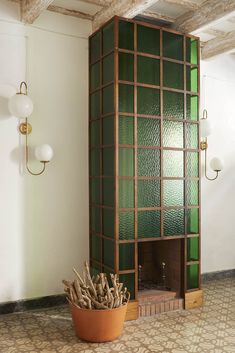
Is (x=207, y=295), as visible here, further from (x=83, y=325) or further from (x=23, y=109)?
(x=23, y=109)

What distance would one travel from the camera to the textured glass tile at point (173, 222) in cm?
363

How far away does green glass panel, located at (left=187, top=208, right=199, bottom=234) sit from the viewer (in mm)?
3795

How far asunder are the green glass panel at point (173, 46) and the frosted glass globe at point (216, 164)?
4.38 ft

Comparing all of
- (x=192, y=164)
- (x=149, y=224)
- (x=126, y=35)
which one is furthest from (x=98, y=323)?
(x=126, y=35)

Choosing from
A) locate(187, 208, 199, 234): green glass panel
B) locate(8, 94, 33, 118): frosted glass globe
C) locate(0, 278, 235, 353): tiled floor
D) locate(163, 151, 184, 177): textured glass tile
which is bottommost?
locate(0, 278, 235, 353): tiled floor

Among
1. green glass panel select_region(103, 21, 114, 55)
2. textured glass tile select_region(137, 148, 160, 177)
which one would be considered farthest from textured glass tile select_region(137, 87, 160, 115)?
green glass panel select_region(103, 21, 114, 55)

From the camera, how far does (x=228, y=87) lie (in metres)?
4.89

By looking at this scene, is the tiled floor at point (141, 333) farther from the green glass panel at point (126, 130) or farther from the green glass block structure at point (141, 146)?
the green glass panel at point (126, 130)

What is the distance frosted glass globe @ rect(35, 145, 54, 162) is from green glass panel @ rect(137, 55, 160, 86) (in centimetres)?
107

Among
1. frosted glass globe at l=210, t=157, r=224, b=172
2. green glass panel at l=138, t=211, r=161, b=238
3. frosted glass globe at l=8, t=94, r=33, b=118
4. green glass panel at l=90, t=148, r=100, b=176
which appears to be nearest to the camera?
frosted glass globe at l=8, t=94, r=33, b=118

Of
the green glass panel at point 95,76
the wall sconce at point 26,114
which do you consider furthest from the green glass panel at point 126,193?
the green glass panel at point 95,76

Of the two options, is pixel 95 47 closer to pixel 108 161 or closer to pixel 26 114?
pixel 26 114

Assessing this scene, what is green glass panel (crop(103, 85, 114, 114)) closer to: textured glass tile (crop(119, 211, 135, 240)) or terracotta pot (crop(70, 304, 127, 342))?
textured glass tile (crop(119, 211, 135, 240))

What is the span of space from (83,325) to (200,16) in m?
3.07
